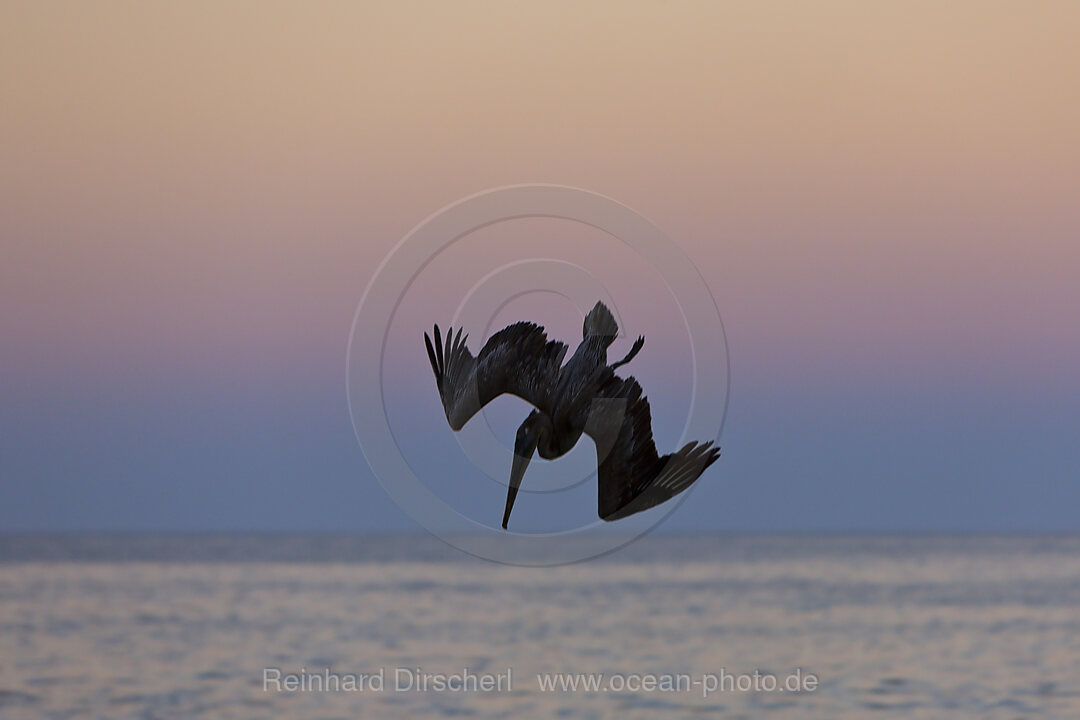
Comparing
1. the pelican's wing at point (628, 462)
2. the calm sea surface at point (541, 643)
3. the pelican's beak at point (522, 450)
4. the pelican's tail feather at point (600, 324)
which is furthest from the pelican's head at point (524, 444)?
the calm sea surface at point (541, 643)

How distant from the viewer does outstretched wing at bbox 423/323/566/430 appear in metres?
8.84

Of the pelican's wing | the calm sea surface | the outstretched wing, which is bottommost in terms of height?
the calm sea surface

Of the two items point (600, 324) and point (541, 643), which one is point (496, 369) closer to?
point (600, 324)

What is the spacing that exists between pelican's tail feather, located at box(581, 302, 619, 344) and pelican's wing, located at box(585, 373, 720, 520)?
304 millimetres

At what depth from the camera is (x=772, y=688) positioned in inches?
458

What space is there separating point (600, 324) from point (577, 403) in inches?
23.1

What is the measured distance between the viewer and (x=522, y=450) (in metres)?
9.86

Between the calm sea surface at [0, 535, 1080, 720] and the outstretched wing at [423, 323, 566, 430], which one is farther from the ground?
the outstretched wing at [423, 323, 566, 430]

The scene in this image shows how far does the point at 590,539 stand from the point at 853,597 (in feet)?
50.7

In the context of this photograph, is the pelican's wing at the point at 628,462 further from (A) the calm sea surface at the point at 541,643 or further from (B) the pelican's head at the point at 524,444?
(A) the calm sea surface at the point at 541,643

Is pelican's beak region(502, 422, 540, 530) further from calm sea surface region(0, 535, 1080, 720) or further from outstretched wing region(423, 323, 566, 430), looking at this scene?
calm sea surface region(0, 535, 1080, 720)

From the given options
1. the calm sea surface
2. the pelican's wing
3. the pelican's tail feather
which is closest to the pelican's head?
the pelican's wing

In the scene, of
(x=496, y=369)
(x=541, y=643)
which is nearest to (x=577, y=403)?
(x=496, y=369)

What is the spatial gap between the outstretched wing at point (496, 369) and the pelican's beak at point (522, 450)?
18.4 inches
